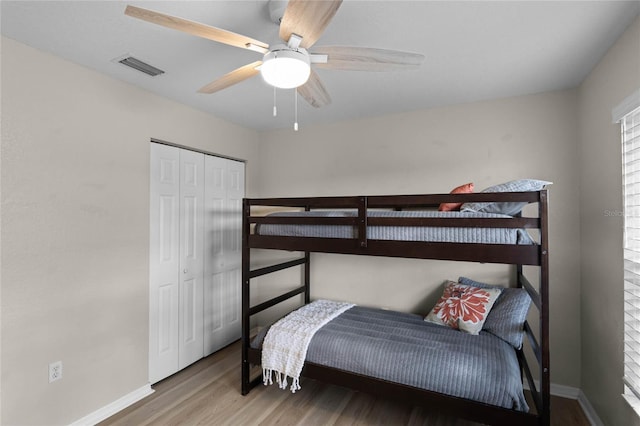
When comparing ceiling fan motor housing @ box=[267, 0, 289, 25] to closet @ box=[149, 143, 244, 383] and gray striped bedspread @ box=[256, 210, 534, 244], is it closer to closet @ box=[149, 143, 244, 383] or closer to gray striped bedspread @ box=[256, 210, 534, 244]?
gray striped bedspread @ box=[256, 210, 534, 244]

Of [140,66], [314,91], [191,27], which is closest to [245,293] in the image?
[314,91]

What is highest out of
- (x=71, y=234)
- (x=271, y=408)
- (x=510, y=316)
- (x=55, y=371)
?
(x=71, y=234)

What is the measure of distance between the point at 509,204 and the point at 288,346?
69.2 inches

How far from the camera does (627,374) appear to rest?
1723 millimetres

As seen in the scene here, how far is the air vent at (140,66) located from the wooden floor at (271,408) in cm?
241

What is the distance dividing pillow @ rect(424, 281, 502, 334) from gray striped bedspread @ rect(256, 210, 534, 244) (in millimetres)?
835

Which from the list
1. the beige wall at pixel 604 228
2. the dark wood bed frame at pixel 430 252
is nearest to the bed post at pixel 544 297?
the dark wood bed frame at pixel 430 252

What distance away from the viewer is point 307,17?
1.21m

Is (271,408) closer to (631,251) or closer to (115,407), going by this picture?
(115,407)

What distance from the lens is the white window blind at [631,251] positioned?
1.63 metres

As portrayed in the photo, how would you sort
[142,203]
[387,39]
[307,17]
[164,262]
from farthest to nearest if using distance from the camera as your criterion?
[164,262]
[142,203]
[387,39]
[307,17]

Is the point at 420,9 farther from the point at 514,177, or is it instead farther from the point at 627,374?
the point at 627,374

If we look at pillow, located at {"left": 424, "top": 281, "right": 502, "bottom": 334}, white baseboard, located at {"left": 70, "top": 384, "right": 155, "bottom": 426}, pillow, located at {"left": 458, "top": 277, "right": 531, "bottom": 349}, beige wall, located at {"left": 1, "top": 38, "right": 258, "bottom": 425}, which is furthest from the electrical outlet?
pillow, located at {"left": 458, "top": 277, "right": 531, "bottom": 349}

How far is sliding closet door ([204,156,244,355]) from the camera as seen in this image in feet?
10.7
